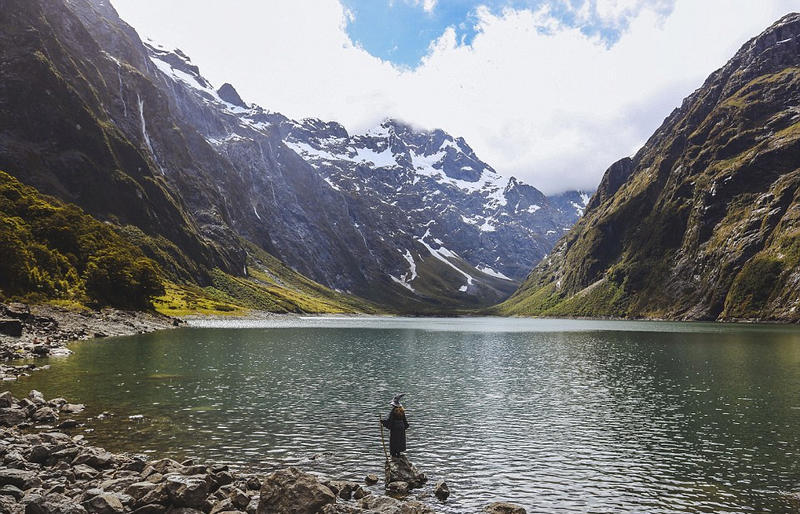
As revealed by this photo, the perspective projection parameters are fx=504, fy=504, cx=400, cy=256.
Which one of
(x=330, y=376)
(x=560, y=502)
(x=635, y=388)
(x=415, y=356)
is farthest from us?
(x=415, y=356)

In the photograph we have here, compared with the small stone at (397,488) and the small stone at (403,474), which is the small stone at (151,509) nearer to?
the small stone at (397,488)

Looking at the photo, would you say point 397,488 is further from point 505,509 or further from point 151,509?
point 151,509

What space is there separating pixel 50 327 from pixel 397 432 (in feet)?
270

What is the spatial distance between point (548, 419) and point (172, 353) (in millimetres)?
59108

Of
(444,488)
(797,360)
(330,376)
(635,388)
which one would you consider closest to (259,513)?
(444,488)

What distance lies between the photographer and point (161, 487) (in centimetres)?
1959

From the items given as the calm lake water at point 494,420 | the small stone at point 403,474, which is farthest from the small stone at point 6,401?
the small stone at point 403,474

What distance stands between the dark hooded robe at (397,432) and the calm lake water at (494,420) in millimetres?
1529

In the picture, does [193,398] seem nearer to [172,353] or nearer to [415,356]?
[172,353]

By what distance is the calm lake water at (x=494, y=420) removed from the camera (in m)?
25.2

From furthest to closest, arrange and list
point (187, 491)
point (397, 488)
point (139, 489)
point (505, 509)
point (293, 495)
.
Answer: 1. point (397, 488)
2. point (505, 509)
3. point (139, 489)
4. point (187, 491)
5. point (293, 495)

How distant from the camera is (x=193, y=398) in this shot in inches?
1725

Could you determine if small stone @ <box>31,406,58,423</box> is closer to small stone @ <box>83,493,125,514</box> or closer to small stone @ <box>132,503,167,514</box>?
small stone @ <box>83,493,125,514</box>

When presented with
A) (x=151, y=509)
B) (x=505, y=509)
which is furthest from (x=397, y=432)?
(x=151, y=509)
